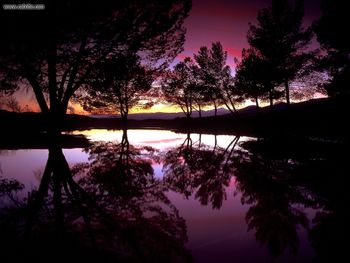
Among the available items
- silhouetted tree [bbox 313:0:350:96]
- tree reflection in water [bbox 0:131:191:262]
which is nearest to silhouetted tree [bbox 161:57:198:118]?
silhouetted tree [bbox 313:0:350:96]

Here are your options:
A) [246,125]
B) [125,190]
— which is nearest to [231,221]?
[125,190]

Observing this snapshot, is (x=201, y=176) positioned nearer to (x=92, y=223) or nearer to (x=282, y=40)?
(x=92, y=223)

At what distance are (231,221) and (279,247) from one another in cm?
140

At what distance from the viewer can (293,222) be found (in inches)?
222

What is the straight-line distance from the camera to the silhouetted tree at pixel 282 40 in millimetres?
38062

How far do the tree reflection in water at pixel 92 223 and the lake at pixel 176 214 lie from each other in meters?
0.02

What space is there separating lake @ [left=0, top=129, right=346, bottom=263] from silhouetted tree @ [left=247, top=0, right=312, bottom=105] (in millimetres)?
29418

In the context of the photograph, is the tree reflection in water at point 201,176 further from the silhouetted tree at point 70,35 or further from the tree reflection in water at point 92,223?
the silhouetted tree at point 70,35

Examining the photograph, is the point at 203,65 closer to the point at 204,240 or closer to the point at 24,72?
the point at 24,72

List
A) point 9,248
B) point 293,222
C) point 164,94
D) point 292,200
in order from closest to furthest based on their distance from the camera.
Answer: point 9,248, point 293,222, point 292,200, point 164,94

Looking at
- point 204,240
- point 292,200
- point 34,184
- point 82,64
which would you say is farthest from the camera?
point 82,64

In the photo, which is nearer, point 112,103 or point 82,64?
point 82,64

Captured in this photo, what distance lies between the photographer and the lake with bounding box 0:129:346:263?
432 cm

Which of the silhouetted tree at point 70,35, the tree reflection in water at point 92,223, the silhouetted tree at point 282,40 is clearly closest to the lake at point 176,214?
the tree reflection in water at point 92,223
